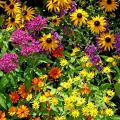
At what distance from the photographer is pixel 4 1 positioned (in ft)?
14.0

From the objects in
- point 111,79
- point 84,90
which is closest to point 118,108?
point 111,79

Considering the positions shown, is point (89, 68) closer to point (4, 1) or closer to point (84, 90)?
point (84, 90)

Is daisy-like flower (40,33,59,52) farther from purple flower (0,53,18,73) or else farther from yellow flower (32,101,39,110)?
yellow flower (32,101,39,110)

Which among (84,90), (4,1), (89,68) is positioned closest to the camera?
(84,90)

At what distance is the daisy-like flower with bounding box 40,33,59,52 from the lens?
373 cm

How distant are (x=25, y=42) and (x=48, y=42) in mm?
299

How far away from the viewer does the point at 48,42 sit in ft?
12.2

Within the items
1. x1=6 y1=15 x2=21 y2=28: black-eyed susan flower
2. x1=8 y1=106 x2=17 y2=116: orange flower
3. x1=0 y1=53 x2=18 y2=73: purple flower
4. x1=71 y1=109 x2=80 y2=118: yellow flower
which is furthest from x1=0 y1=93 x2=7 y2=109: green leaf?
x1=6 y1=15 x2=21 y2=28: black-eyed susan flower

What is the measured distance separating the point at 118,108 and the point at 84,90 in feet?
1.59

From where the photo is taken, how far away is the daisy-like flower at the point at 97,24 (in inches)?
154

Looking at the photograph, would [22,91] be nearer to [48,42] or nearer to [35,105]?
[35,105]

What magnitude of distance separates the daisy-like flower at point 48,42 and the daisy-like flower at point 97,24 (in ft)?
1.20

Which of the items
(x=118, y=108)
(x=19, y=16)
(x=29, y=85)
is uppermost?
(x=19, y=16)

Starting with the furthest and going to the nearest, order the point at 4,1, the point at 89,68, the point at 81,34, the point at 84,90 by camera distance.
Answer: the point at 4,1
the point at 81,34
the point at 89,68
the point at 84,90
